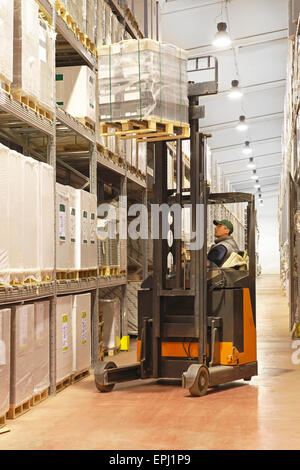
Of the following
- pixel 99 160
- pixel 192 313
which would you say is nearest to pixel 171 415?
pixel 192 313

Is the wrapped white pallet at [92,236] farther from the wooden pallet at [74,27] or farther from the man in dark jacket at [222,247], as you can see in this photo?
the wooden pallet at [74,27]

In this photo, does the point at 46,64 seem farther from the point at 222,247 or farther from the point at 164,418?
the point at 164,418

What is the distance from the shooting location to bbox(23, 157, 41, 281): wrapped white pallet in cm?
485

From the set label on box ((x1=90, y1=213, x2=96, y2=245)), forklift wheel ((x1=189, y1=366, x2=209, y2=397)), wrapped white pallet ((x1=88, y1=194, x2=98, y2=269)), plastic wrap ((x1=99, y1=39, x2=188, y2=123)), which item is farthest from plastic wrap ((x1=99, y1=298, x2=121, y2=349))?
plastic wrap ((x1=99, y1=39, x2=188, y2=123))

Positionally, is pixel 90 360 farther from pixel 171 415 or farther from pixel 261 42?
pixel 261 42

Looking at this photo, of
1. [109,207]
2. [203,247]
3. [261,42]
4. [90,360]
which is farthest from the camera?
[261,42]

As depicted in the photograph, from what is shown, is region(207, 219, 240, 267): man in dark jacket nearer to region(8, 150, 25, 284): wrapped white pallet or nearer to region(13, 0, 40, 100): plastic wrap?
region(8, 150, 25, 284): wrapped white pallet

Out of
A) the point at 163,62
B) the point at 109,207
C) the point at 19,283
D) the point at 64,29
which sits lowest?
the point at 19,283

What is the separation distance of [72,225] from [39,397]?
175 cm

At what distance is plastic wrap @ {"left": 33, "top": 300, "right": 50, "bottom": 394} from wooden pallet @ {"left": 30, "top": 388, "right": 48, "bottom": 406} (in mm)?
43

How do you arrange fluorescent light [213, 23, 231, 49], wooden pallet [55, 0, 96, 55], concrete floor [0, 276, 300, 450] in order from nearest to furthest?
concrete floor [0, 276, 300, 450] → wooden pallet [55, 0, 96, 55] → fluorescent light [213, 23, 231, 49]

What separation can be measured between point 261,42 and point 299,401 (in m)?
11.1

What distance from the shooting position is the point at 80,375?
6504mm

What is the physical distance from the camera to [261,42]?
47.8 feet
